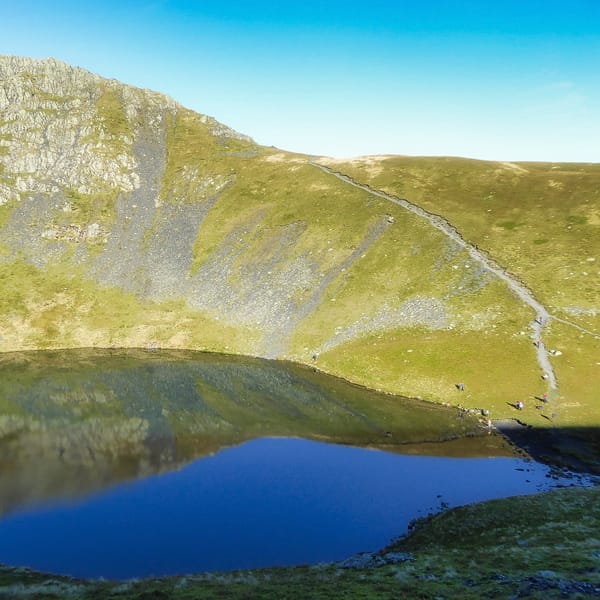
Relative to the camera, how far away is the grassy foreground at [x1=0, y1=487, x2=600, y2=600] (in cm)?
2138

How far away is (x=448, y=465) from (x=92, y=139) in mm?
144107

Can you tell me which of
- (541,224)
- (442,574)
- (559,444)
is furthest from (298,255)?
(442,574)

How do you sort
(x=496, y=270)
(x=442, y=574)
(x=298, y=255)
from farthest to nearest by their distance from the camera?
(x=298, y=255), (x=496, y=270), (x=442, y=574)

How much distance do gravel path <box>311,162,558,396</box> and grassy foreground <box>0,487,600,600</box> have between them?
1328 inches

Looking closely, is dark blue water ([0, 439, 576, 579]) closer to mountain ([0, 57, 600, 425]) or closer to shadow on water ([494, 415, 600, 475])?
shadow on water ([494, 415, 600, 475])

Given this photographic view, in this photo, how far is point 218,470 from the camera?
146 feet

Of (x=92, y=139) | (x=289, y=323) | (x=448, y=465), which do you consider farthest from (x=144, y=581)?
(x=92, y=139)

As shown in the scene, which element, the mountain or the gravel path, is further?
the mountain

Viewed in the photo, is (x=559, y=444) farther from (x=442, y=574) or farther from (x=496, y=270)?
(x=496, y=270)

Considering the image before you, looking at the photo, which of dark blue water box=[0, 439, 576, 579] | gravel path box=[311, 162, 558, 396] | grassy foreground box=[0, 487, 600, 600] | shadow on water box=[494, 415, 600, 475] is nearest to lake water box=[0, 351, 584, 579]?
dark blue water box=[0, 439, 576, 579]

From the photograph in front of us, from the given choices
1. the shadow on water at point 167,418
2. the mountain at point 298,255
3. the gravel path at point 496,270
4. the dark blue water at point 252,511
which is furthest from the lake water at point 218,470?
the gravel path at point 496,270

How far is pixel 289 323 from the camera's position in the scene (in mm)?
87812

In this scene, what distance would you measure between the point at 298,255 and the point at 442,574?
83.2 metres

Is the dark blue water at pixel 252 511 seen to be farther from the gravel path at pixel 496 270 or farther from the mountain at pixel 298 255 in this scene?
the gravel path at pixel 496 270
